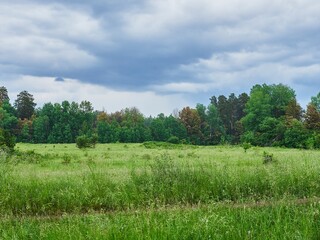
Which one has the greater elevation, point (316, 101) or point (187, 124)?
point (316, 101)

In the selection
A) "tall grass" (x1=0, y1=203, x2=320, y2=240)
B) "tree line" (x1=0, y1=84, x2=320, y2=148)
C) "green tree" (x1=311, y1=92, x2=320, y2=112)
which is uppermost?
"green tree" (x1=311, y1=92, x2=320, y2=112)

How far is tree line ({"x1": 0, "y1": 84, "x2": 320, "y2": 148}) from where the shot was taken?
82438 mm

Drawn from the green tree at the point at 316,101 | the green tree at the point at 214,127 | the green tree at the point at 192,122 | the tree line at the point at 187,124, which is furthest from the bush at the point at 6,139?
the green tree at the point at 316,101

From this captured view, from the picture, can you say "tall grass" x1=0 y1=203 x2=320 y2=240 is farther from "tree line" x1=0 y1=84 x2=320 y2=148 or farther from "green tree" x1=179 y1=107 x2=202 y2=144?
"green tree" x1=179 y1=107 x2=202 y2=144

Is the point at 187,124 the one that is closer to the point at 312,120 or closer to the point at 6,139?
the point at 312,120

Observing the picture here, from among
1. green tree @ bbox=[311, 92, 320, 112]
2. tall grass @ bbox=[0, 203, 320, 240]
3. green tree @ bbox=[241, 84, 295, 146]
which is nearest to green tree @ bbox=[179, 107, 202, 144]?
green tree @ bbox=[241, 84, 295, 146]

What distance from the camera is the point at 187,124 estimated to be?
109 meters

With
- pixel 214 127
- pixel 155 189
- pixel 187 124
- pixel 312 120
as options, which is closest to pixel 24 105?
pixel 187 124

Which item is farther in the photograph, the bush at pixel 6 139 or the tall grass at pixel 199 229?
the bush at pixel 6 139

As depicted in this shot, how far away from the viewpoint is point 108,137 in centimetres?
9206

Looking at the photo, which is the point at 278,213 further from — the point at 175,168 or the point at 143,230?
the point at 175,168

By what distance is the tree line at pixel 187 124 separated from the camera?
82438 mm

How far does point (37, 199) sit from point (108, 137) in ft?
265

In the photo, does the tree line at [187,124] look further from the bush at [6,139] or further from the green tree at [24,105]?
the bush at [6,139]
